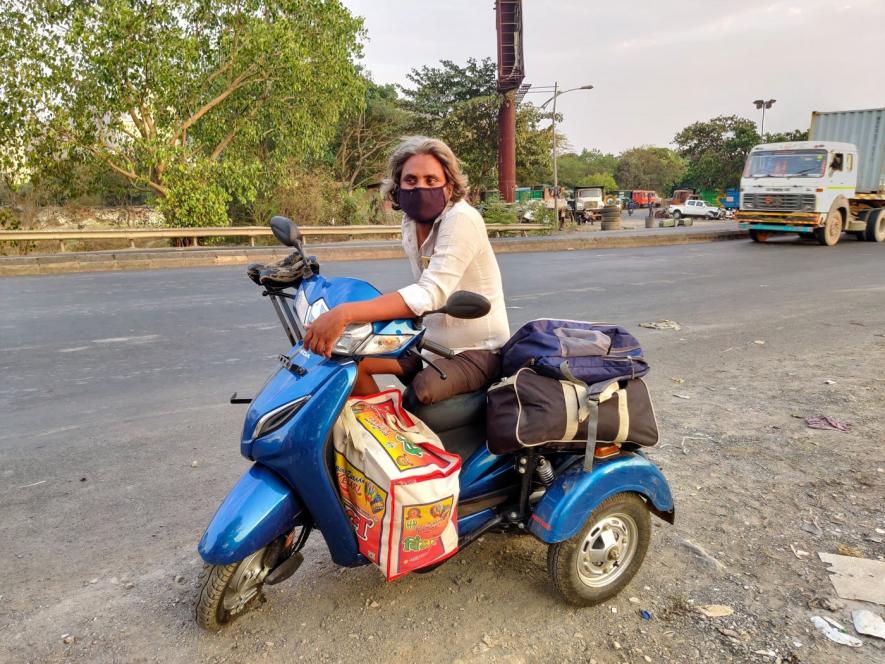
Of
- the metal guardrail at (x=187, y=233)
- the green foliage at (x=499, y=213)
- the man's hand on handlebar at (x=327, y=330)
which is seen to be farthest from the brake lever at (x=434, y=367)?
the green foliage at (x=499, y=213)

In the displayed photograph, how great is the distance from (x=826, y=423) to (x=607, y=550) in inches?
100

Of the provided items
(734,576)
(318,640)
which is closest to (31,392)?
(318,640)

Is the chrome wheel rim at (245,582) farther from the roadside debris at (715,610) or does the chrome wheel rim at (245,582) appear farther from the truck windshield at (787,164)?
the truck windshield at (787,164)

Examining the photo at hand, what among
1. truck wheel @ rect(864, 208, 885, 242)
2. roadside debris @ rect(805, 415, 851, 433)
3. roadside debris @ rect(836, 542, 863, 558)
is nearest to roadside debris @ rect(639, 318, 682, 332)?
roadside debris @ rect(805, 415, 851, 433)

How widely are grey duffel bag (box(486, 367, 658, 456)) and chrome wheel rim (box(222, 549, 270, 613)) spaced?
2.83 feet

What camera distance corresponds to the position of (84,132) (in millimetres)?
18078

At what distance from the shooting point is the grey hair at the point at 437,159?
8.06 ft

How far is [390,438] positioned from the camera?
2055 millimetres

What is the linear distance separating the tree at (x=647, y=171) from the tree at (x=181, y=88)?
69932 millimetres

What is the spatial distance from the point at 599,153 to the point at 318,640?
114810mm

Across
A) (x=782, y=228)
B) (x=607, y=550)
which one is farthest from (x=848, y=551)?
(x=782, y=228)

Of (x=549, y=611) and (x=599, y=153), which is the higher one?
(x=599, y=153)

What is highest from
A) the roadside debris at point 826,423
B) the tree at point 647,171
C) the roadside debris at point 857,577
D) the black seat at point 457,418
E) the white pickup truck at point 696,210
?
the tree at point 647,171

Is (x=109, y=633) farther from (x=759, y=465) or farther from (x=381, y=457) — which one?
(x=759, y=465)
